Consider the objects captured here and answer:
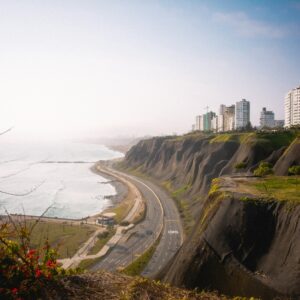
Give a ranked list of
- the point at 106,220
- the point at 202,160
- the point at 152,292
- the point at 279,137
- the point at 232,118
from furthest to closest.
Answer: the point at 232,118, the point at 202,160, the point at 279,137, the point at 106,220, the point at 152,292

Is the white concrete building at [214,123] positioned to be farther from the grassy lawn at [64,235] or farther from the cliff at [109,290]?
the cliff at [109,290]

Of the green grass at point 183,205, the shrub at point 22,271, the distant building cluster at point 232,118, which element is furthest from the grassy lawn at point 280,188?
the distant building cluster at point 232,118

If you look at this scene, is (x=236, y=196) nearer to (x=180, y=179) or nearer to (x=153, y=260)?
(x=153, y=260)

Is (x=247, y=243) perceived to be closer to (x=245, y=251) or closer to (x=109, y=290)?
(x=245, y=251)

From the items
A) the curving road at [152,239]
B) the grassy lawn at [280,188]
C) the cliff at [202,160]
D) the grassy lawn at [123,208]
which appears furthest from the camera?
the grassy lawn at [123,208]

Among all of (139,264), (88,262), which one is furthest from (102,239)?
(139,264)
